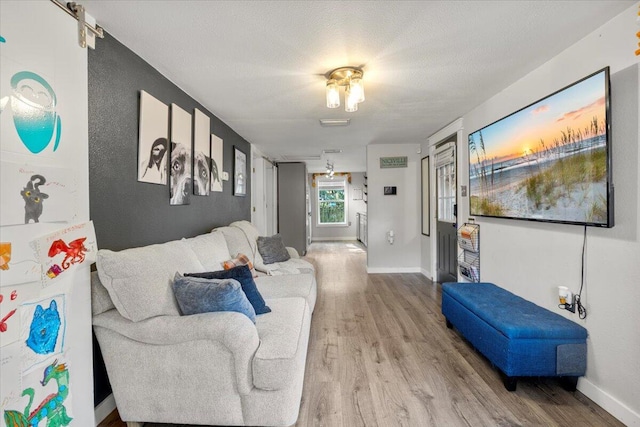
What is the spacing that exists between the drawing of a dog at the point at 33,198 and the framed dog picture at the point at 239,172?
2.74 m

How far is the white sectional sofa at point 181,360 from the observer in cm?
140

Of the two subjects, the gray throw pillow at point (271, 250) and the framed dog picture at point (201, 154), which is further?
the gray throw pillow at point (271, 250)

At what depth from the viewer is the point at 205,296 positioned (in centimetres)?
155

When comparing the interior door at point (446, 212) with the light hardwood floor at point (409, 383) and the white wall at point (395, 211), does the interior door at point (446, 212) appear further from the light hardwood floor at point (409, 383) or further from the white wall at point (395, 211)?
the light hardwood floor at point (409, 383)

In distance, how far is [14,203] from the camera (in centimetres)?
115

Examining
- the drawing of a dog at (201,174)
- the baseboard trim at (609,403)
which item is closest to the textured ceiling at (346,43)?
the drawing of a dog at (201,174)

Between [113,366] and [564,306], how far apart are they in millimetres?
2762

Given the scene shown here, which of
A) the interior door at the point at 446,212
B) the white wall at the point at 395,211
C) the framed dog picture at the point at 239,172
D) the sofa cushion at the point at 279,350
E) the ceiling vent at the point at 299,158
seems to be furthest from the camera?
the ceiling vent at the point at 299,158

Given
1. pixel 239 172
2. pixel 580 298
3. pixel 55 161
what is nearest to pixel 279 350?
pixel 55 161

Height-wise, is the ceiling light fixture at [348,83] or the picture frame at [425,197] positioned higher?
the ceiling light fixture at [348,83]

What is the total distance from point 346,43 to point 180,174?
5.55ft

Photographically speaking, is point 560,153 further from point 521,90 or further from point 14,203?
point 14,203

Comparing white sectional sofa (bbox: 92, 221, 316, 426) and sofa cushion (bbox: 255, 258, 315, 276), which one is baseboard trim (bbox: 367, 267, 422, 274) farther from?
white sectional sofa (bbox: 92, 221, 316, 426)

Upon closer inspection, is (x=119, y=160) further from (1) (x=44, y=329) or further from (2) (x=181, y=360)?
(2) (x=181, y=360)
